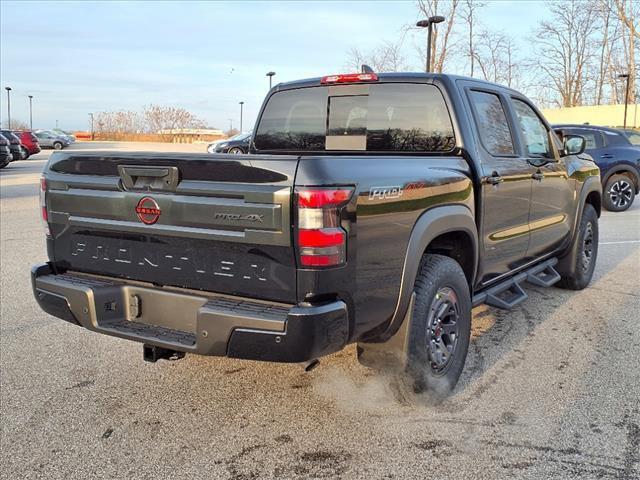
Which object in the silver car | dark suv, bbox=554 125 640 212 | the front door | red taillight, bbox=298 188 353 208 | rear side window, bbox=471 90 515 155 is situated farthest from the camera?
the silver car

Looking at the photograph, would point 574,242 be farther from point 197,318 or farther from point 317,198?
point 197,318

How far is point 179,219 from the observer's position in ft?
9.36

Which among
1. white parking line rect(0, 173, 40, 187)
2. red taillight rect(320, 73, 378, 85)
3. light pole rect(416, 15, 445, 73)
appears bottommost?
white parking line rect(0, 173, 40, 187)

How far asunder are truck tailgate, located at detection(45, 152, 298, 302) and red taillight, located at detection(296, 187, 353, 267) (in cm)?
6

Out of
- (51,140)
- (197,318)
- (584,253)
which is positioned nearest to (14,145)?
(51,140)

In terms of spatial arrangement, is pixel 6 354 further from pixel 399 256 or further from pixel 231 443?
pixel 399 256

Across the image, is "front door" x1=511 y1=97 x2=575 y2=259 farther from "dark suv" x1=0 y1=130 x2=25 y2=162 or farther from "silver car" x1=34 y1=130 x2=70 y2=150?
"silver car" x1=34 y1=130 x2=70 y2=150

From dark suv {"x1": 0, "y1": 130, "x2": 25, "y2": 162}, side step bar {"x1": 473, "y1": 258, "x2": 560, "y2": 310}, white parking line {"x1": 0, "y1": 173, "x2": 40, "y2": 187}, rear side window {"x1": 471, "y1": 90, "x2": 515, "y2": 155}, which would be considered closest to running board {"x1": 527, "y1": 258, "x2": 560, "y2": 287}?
side step bar {"x1": 473, "y1": 258, "x2": 560, "y2": 310}

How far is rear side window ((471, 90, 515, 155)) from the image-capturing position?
411 centimetres

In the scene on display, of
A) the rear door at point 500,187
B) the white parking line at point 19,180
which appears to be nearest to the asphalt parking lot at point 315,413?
the rear door at point 500,187

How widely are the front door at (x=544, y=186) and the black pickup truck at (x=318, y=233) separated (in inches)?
6.7

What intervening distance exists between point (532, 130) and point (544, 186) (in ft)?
1.69

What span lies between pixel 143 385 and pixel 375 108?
2.44 meters

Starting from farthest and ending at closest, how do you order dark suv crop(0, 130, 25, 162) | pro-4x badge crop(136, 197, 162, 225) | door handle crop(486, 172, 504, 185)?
dark suv crop(0, 130, 25, 162)
door handle crop(486, 172, 504, 185)
pro-4x badge crop(136, 197, 162, 225)
